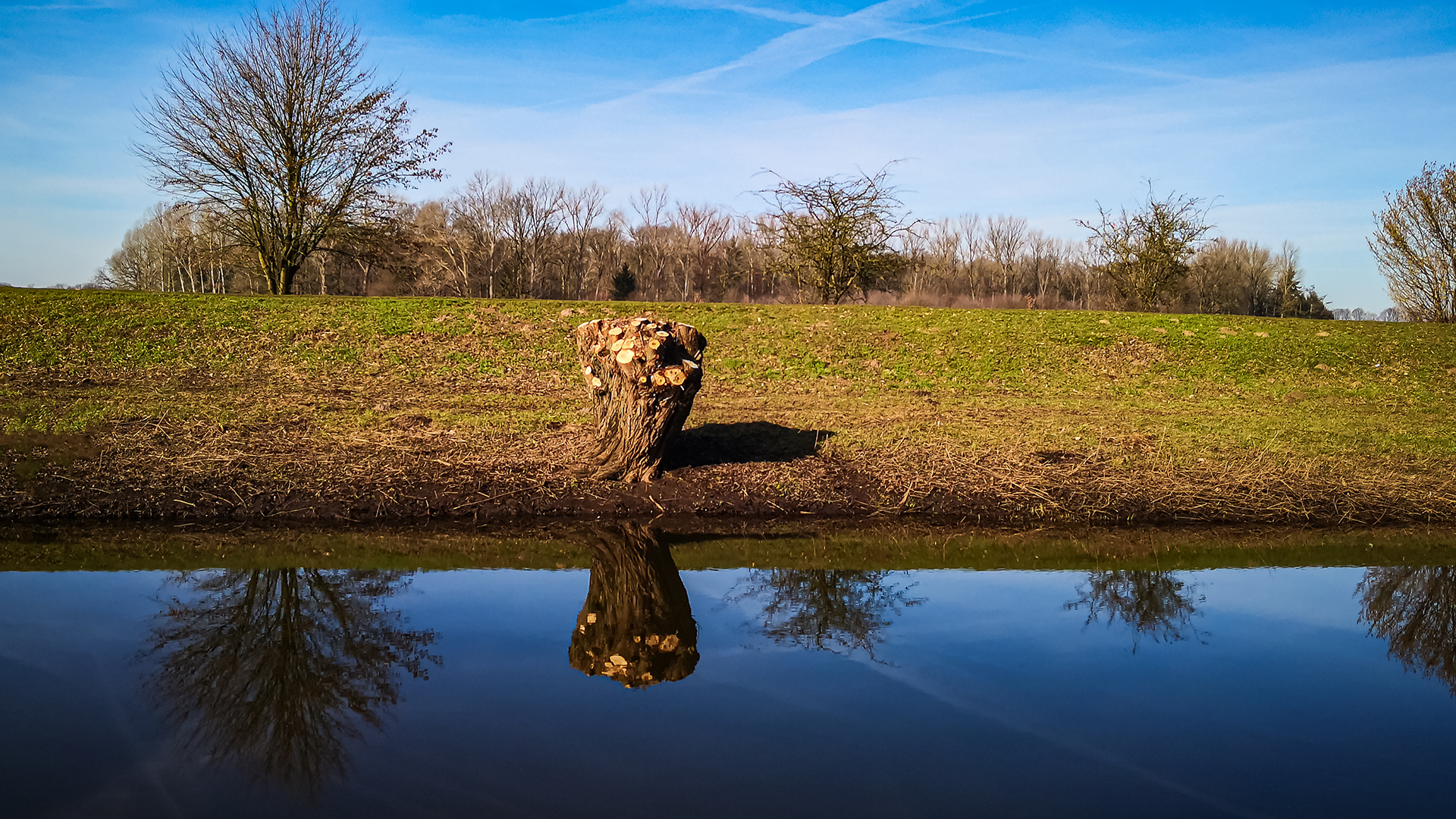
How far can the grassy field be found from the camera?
10.5m

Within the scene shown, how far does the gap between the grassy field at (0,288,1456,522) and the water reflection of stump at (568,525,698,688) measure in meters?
1.71

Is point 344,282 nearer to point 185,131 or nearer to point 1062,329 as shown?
point 185,131

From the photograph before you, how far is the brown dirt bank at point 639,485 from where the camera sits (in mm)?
9938

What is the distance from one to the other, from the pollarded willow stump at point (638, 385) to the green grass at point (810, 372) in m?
2.54

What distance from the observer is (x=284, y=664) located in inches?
233

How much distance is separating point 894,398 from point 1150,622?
943 centimetres

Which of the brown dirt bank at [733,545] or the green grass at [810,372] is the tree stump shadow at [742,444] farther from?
the brown dirt bank at [733,545]

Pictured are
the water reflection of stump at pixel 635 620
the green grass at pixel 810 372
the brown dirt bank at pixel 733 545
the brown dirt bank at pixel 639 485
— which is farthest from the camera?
the green grass at pixel 810 372

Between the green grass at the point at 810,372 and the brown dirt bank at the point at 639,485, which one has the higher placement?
the green grass at the point at 810,372

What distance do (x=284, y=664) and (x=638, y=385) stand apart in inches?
196

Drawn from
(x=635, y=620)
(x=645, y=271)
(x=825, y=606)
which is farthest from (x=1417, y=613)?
(x=645, y=271)

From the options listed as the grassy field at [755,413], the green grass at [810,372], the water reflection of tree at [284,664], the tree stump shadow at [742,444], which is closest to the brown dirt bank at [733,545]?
the grassy field at [755,413]

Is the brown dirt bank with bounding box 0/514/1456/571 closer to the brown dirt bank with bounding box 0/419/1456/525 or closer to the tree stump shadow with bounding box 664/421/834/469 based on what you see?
the brown dirt bank with bounding box 0/419/1456/525

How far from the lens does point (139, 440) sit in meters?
11.2
